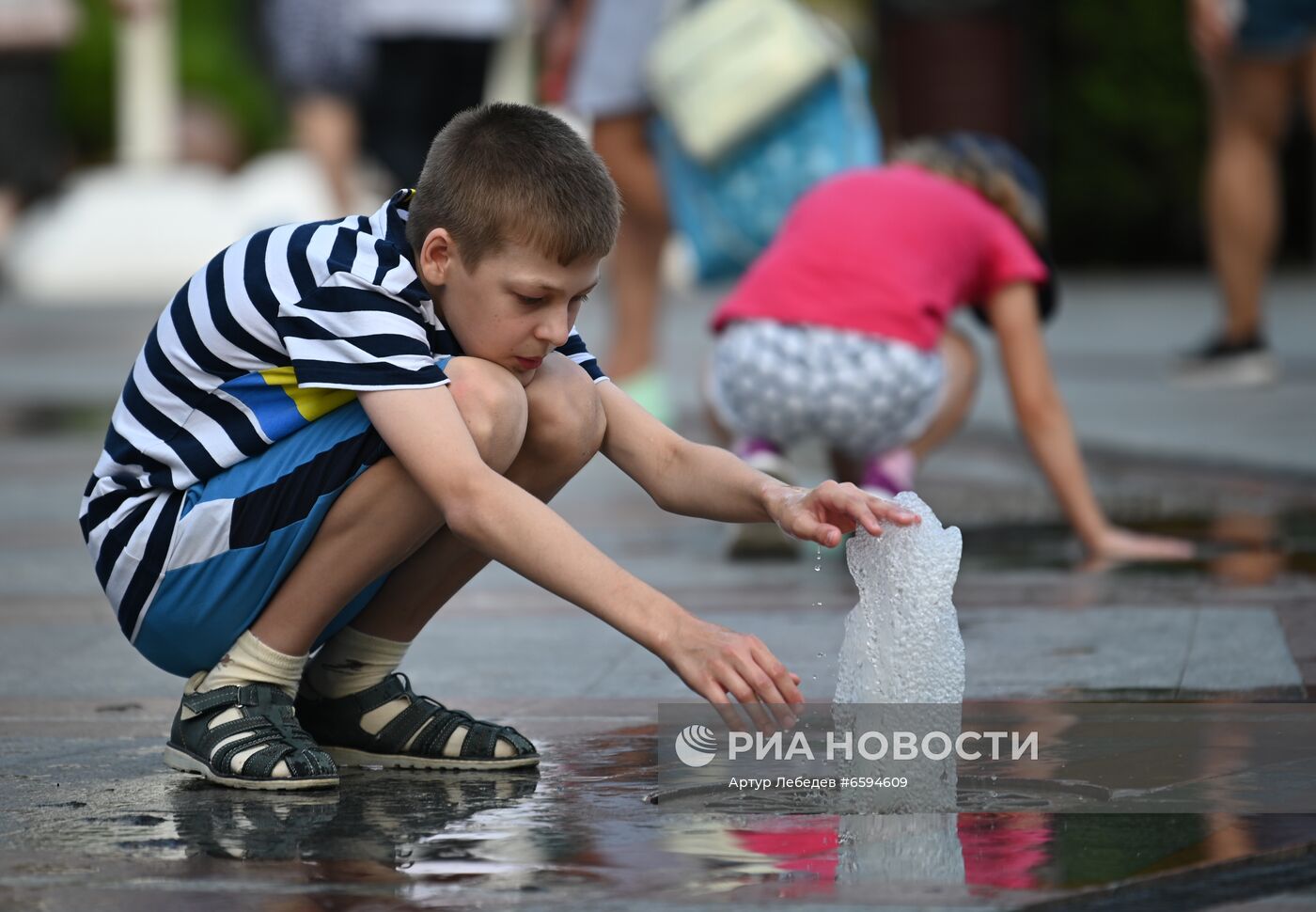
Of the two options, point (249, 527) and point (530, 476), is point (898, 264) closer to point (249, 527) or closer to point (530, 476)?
point (530, 476)

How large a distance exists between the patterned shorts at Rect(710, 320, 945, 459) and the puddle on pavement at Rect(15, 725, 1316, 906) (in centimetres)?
198

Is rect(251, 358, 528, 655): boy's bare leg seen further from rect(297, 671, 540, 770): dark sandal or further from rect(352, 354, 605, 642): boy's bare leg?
rect(297, 671, 540, 770): dark sandal

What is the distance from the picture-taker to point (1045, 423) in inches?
183

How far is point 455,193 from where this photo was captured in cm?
286

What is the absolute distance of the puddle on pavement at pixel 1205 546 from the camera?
4574 mm

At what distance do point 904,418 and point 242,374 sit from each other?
2206mm

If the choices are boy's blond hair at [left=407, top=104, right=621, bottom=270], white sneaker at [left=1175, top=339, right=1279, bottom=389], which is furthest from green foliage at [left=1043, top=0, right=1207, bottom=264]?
boy's blond hair at [left=407, top=104, right=621, bottom=270]

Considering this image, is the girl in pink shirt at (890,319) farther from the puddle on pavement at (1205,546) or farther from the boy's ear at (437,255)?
the boy's ear at (437,255)

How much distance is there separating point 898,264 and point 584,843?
8.07ft

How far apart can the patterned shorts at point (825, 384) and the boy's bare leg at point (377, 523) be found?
75.5 inches

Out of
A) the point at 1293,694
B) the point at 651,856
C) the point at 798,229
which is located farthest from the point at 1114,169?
the point at 651,856

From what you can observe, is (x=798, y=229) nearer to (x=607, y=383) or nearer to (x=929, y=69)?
(x=607, y=383)

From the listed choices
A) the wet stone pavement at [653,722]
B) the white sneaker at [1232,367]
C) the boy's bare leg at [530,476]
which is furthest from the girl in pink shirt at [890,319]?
the white sneaker at [1232,367]

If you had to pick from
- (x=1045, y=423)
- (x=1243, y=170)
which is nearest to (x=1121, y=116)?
(x=1243, y=170)
